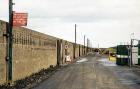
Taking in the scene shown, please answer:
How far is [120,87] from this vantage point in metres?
12.6

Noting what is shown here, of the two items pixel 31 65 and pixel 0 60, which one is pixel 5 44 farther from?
pixel 31 65

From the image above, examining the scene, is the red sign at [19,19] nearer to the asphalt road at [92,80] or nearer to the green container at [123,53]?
the asphalt road at [92,80]

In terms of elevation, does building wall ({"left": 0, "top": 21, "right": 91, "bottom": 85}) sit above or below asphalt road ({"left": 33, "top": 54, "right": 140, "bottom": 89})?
above

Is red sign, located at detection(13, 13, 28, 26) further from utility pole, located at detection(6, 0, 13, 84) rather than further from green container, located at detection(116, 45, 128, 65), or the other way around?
green container, located at detection(116, 45, 128, 65)

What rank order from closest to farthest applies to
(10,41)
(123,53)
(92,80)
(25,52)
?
(10,41), (92,80), (25,52), (123,53)

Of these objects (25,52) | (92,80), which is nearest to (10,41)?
(25,52)

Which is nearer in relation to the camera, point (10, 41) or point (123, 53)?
point (10, 41)

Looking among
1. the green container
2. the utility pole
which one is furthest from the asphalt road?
the green container

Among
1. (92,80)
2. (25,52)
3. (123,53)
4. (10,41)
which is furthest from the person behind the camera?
(123,53)

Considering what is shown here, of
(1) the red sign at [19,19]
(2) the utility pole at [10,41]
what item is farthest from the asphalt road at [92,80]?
(1) the red sign at [19,19]

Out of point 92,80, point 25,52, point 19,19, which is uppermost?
point 19,19

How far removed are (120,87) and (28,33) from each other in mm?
8100

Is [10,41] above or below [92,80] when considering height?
above

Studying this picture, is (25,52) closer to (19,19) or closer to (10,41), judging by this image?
(10,41)
